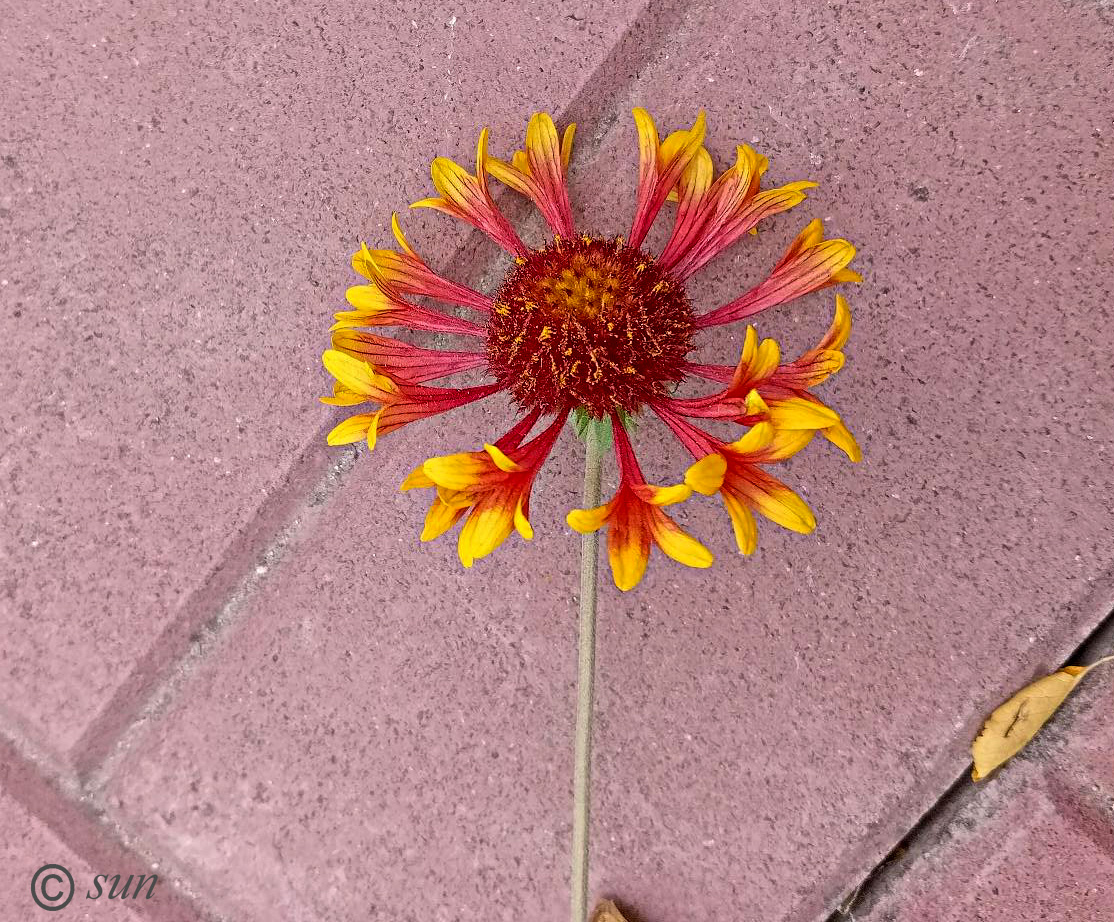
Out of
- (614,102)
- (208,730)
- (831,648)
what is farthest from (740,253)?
(208,730)

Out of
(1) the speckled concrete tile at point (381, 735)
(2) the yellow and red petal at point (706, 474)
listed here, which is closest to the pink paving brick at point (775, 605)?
(1) the speckled concrete tile at point (381, 735)

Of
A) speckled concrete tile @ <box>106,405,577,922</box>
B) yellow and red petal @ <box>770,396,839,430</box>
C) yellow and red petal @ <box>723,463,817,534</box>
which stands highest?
yellow and red petal @ <box>770,396,839,430</box>

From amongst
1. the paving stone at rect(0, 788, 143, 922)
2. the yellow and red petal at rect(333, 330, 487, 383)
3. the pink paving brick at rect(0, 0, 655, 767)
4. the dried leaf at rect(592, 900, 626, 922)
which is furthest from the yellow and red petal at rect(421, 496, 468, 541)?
the paving stone at rect(0, 788, 143, 922)

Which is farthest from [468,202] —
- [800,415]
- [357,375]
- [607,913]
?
[607,913]

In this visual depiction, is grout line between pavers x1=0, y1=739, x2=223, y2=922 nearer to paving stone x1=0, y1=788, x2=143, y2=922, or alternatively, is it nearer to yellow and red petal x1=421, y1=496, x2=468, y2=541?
paving stone x1=0, y1=788, x2=143, y2=922

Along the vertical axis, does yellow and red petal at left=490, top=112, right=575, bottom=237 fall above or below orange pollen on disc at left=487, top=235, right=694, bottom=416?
above

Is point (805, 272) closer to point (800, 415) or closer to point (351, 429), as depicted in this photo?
point (800, 415)

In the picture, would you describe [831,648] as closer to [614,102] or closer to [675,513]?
→ [675,513]

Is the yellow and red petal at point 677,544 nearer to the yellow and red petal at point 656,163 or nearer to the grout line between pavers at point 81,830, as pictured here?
the yellow and red petal at point 656,163
